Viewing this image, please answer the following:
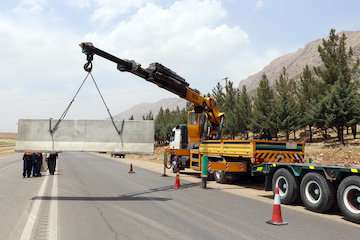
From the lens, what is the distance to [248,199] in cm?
1244

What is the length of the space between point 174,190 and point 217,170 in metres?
3.03

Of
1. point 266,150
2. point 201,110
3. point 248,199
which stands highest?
point 201,110

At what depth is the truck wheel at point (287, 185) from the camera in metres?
11.2

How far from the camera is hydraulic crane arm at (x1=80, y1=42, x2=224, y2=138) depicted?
1355 cm

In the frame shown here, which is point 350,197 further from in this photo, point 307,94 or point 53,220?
point 307,94

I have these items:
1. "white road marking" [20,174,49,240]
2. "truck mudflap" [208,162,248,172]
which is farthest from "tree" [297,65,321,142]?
"white road marking" [20,174,49,240]

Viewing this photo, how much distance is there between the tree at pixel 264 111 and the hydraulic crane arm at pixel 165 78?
24922 mm

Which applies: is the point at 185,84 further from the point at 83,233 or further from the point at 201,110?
the point at 83,233

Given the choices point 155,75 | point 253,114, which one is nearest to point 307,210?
point 155,75

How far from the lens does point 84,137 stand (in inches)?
540

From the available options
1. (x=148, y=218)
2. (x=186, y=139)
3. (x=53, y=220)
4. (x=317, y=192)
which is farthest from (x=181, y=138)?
(x=53, y=220)

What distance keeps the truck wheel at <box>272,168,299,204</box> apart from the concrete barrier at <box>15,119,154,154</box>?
4.64 metres

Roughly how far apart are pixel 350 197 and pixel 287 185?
7.94 feet

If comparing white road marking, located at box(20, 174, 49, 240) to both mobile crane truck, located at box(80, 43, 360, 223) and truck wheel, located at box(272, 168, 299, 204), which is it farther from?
truck wheel, located at box(272, 168, 299, 204)
